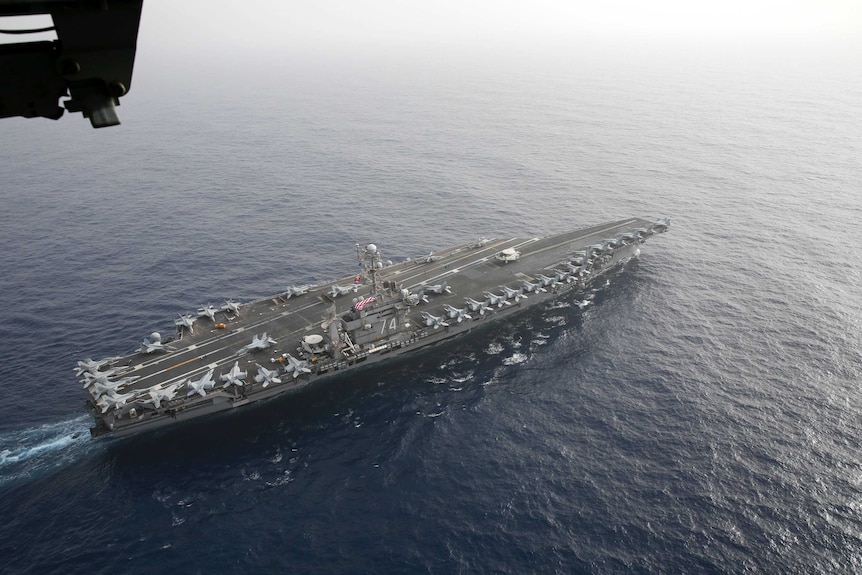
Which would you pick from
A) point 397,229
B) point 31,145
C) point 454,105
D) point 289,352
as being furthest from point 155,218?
point 454,105

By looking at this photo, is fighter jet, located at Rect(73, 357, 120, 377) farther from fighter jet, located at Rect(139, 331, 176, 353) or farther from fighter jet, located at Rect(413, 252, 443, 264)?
fighter jet, located at Rect(413, 252, 443, 264)

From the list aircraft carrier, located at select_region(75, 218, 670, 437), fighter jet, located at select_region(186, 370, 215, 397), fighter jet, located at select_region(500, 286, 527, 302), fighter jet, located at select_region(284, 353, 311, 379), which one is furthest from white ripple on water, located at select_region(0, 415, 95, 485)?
fighter jet, located at select_region(500, 286, 527, 302)

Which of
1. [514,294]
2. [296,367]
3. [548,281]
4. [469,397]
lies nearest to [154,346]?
[296,367]

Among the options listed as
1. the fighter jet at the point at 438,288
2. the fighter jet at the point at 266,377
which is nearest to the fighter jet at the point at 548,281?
the fighter jet at the point at 438,288

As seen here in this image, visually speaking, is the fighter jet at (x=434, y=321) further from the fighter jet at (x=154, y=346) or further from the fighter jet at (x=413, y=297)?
the fighter jet at (x=154, y=346)

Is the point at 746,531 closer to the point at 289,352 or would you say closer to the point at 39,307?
the point at 289,352

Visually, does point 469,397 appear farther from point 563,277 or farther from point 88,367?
point 88,367
